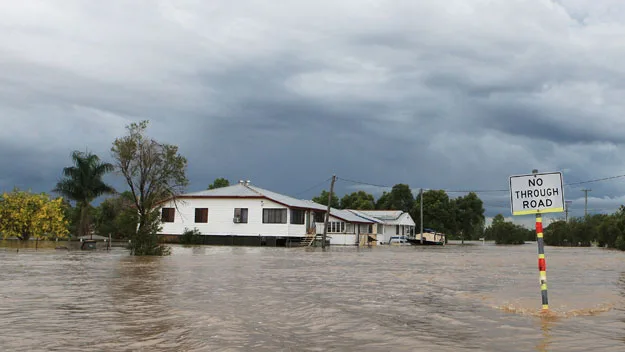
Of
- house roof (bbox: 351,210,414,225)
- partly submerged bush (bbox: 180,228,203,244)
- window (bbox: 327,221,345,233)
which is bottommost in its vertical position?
partly submerged bush (bbox: 180,228,203,244)

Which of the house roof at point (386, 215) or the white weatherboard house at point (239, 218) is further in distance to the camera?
the house roof at point (386, 215)

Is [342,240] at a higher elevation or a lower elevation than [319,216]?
lower

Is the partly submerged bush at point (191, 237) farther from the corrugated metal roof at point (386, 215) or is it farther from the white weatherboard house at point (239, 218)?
the corrugated metal roof at point (386, 215)

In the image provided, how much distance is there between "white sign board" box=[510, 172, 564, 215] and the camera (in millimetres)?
10273

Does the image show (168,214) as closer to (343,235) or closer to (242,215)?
(242,215)

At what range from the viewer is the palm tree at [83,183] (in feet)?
171

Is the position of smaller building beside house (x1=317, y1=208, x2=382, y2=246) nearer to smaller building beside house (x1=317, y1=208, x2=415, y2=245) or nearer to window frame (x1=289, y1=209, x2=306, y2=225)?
smaller building beside house (x1=317, y1=208, x2=415, y2=245)

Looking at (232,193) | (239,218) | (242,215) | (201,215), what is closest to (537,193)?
(239,218)

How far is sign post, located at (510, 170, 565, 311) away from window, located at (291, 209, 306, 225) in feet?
143

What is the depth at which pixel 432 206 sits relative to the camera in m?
91.1

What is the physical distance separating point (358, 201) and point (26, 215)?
202 feet

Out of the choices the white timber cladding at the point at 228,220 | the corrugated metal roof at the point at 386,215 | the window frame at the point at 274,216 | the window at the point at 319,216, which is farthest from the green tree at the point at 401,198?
the window frame at the point at 274,216

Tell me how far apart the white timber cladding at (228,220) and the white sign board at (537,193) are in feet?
140

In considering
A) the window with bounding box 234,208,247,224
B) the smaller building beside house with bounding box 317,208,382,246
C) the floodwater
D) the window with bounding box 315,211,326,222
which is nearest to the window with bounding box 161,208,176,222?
the window with bounding box 234,208,247,224
